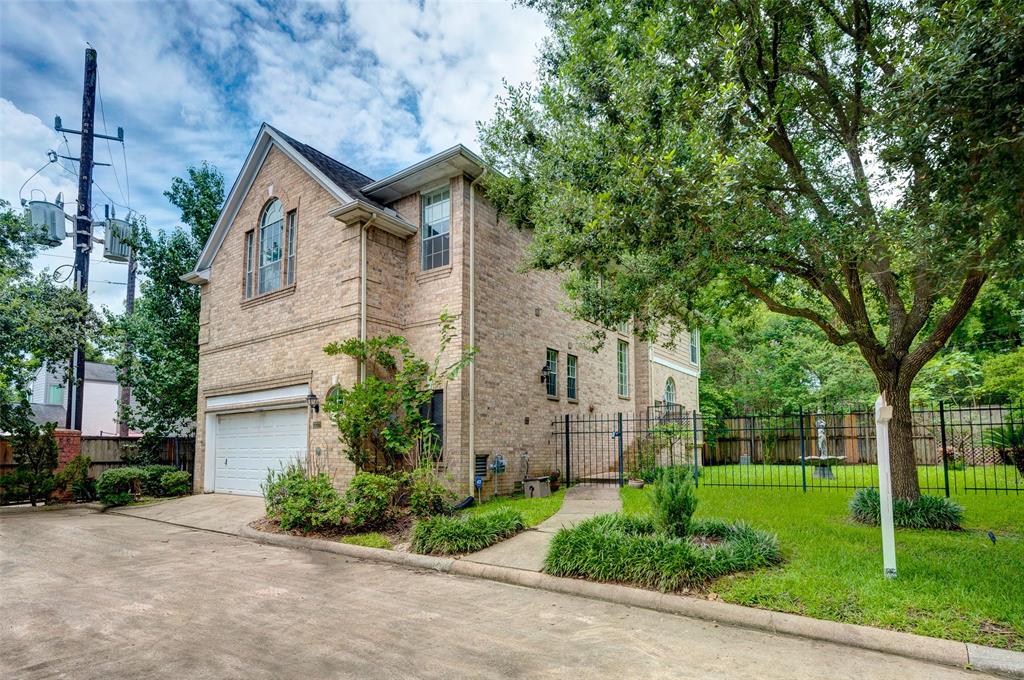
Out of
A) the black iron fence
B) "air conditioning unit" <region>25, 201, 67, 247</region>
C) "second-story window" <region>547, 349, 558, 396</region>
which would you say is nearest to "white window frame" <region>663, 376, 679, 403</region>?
the black iron fence

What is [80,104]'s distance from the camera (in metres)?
19.5

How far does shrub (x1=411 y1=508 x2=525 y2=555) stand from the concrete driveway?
66cm

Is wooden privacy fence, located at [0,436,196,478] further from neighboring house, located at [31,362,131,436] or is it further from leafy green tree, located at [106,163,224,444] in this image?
neighboring house, located at [31,362,131,436]

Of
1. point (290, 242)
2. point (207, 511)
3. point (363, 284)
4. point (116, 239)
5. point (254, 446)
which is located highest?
point (116, 239)

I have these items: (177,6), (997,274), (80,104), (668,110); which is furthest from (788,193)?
(80,104)

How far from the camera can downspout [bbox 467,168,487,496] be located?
11.7m

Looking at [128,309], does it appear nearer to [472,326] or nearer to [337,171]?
[337,171]

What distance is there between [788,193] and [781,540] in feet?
16.9

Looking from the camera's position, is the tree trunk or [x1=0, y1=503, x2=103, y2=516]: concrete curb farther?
[x1=0, y1=503, x2=103, y2=516]: concrete curb

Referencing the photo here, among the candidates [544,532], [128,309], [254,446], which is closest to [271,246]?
[254,446]

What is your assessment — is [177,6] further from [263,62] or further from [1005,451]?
[1005,451]

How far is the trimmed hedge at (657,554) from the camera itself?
618 cm

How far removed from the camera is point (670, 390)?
2095 cm

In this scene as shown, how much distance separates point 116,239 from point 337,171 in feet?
37.2
